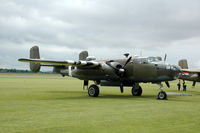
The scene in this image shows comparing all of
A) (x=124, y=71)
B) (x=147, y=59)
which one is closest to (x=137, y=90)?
(x=124, y=71)

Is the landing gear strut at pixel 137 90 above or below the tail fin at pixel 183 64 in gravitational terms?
below

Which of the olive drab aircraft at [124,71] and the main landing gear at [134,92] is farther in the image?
the olive drab aircraft at [124,71]

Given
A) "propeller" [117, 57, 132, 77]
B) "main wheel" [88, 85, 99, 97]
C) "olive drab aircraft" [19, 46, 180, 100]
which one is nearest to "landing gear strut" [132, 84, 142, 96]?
A: "olive drab aircraft" [19, 46, 180, 100]

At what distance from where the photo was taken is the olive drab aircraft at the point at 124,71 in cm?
1797

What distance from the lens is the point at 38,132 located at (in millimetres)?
7145

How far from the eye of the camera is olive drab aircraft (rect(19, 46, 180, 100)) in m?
18.0

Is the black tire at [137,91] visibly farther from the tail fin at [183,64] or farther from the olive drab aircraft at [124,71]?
the tail fin at [183,64]

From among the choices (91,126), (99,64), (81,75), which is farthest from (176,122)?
(81,75)

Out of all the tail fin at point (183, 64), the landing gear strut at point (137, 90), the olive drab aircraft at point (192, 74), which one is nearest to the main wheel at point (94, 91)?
the landing gear strut at point (137, 90)

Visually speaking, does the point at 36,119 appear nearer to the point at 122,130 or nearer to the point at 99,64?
the point at 122,130

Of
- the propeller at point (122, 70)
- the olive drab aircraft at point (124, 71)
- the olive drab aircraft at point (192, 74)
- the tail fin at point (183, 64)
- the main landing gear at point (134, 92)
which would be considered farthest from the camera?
the tail fin at point (183, 64)

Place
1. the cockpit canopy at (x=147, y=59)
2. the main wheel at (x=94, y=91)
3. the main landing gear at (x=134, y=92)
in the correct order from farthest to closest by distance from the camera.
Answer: the main wheel at (x=94, y=91) < the cockpit canopy at (x=147, y=59) < the main landing gear at (x=134, y=92)

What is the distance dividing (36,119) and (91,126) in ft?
7.30

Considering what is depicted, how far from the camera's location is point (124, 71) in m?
19.9
